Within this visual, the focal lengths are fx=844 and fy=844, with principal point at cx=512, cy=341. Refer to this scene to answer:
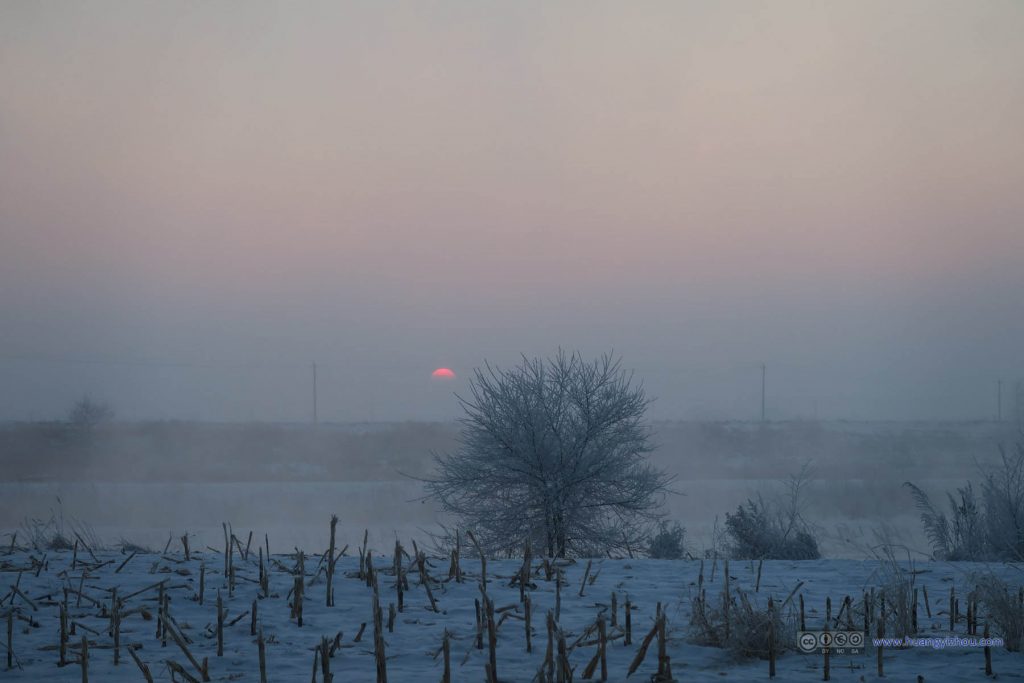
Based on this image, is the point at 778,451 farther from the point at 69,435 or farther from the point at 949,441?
the point at 69,435

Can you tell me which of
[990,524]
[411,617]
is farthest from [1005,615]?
[990,524]

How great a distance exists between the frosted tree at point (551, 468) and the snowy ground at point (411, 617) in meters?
7.51

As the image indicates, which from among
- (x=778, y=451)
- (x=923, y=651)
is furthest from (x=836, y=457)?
(x=923, y=651)

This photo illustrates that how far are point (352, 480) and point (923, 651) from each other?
4616 centimetres

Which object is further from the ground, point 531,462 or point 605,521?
point 531,462

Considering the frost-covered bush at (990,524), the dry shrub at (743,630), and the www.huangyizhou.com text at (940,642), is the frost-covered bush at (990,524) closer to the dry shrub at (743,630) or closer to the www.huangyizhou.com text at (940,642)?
the www.huangyizhou.com text at (940,642)

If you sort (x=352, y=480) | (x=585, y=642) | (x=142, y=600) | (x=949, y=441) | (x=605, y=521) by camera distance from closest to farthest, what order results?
(x=585, y=642)
(x=142, y=600)
(x=605, y=521)
(x=352, y=480)
(x=949, y=441)

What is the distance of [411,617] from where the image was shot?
6414mm

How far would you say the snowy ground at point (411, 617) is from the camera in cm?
511

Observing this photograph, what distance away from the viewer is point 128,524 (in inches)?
1347

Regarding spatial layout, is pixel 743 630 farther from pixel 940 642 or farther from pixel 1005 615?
pixel 1005 615

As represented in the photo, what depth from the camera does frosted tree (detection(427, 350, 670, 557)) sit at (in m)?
16.7

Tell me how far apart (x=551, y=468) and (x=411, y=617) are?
10460 mm

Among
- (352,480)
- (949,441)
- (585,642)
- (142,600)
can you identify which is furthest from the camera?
(949,441)
